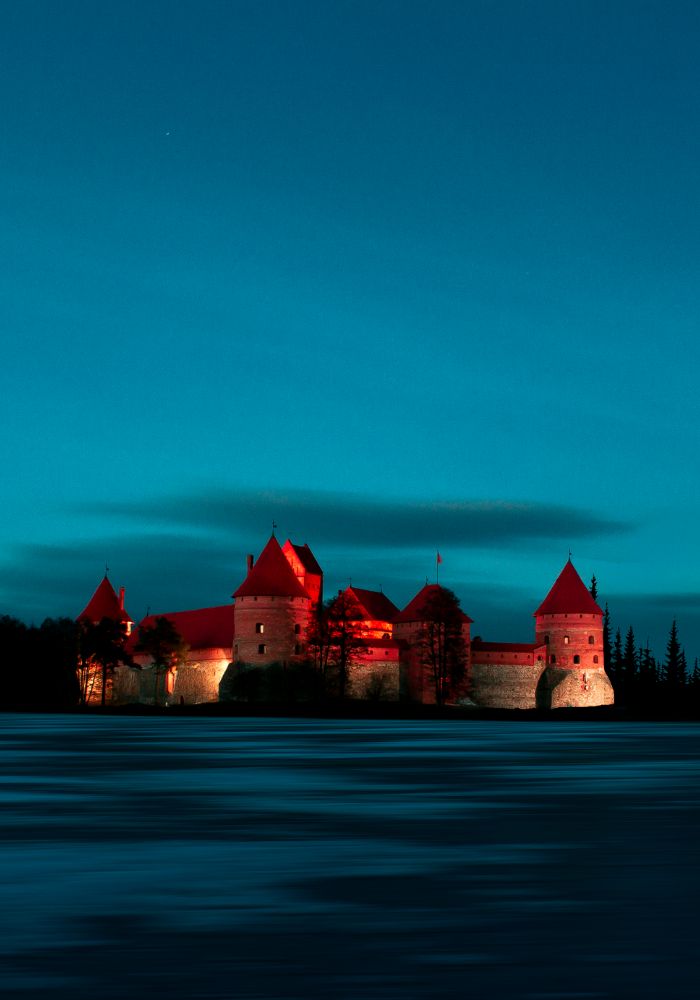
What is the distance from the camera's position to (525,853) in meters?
9.57

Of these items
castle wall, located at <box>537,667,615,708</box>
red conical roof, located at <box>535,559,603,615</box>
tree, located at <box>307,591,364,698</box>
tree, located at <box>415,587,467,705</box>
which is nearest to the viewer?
tree, located at <box>307,591,364,698</box>

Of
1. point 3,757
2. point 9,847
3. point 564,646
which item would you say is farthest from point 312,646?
point 9,847

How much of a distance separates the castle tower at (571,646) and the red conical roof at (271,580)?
20562 millimetres

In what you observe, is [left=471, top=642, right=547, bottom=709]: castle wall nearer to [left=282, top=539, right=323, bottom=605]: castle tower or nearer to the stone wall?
the stone wall

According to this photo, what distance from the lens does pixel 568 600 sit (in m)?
104

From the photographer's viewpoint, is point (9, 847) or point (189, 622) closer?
point (9, 847)

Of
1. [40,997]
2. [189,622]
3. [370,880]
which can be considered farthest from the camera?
[189,622]

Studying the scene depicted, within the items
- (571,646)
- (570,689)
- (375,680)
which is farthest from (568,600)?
(375,680)

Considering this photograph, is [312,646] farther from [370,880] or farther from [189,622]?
[370,880]

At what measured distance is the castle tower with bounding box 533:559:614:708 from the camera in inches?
3949

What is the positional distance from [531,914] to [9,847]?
15.0 ft

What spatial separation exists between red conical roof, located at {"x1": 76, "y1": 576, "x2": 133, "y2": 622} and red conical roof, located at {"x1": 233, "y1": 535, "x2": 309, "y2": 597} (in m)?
23.6

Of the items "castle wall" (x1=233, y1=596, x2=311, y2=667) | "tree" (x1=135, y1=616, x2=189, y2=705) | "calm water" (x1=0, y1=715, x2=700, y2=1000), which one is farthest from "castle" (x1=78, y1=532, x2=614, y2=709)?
"calm water" (x1=0, y1=715, x2=700, y2=1000)

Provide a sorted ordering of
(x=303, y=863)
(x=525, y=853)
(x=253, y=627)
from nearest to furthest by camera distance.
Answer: (x=303, y=863) < (x=525, y=853) < (x=253, y=627)
